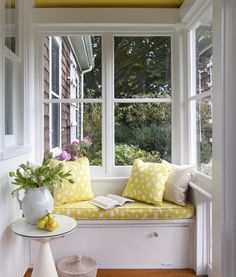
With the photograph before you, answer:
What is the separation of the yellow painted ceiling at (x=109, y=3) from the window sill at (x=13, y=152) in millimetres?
1498

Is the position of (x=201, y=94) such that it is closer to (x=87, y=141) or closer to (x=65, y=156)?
(x=87, y=141)

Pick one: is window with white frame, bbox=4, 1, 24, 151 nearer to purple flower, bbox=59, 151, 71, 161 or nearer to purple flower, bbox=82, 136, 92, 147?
purple flower, bbox=59, 151, 71, 161

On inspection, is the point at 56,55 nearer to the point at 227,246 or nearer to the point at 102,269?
the point at 102,269

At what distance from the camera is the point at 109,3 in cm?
288

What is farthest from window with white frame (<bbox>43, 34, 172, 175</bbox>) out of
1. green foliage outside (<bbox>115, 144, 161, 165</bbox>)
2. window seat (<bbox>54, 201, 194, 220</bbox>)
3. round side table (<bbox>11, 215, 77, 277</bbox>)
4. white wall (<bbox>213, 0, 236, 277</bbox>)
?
white wall (<bbox>213, 0, 236, 277</bbox>)

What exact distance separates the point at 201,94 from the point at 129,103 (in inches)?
31.8

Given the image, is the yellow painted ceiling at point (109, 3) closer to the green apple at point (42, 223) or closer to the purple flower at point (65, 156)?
the purple flower at point (65, 156)

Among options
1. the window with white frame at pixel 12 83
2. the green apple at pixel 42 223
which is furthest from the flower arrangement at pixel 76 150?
the green apple at pixel 42 223

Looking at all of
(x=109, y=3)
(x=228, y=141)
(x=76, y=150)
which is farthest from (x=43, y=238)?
(x=109, y=3)

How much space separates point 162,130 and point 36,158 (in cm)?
140

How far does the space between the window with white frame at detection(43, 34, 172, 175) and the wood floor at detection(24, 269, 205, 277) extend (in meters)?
1.00

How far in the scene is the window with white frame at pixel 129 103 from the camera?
3.04m

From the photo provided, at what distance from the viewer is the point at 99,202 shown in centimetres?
259

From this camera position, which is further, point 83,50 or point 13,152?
point 83,50
